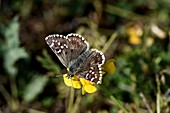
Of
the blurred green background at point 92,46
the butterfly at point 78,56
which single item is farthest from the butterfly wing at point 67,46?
the blurred green background at point 92,46

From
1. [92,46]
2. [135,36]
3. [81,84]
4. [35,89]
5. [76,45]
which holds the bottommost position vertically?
[35,89]

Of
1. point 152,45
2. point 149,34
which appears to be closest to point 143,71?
point 152,45

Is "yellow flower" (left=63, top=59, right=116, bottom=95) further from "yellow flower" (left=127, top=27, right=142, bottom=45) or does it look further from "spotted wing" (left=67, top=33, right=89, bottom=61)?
"yellow flower" (left=127, top=27, right=142, bottom=45)

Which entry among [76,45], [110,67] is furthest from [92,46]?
[110,67]

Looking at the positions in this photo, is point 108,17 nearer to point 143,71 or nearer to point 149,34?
point 149,34

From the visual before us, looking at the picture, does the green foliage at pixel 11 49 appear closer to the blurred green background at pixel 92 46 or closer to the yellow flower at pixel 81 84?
A: the blurred green background at pixel 92 46

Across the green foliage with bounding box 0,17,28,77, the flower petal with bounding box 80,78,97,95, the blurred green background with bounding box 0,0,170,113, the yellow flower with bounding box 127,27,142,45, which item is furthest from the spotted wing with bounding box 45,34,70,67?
the yellow flower with bounding box 127,27,142,45

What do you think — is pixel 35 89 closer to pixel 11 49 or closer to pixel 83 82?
pixel 11 49
